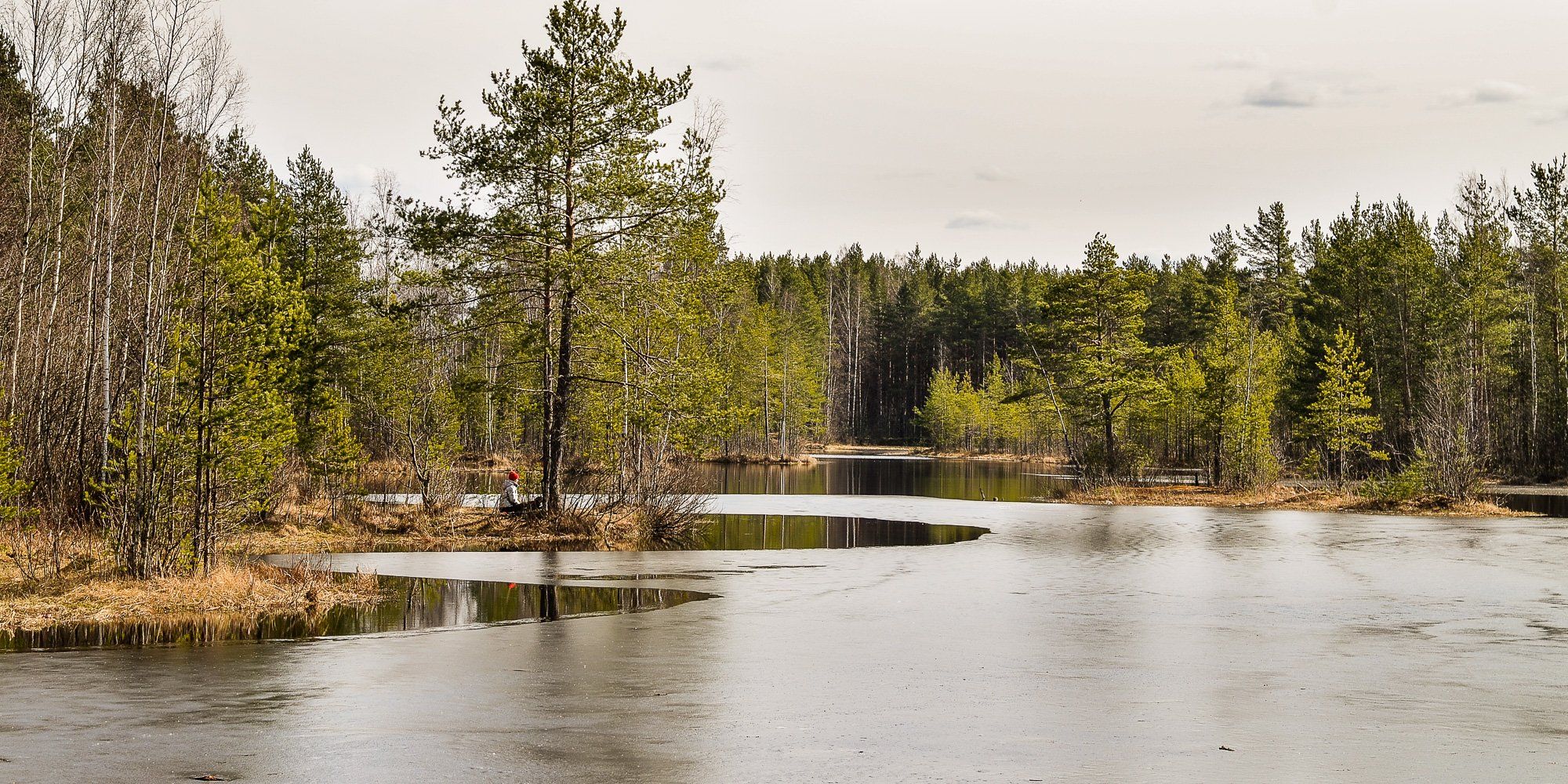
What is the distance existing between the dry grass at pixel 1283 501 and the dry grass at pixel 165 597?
103ft

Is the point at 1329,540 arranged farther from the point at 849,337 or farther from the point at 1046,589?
the point at 849,337

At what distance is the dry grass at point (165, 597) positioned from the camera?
1468cm

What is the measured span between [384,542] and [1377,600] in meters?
19.5

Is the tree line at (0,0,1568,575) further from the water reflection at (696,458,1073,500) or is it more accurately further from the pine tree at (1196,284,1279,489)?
the water reflection at (696,458,1073,500)

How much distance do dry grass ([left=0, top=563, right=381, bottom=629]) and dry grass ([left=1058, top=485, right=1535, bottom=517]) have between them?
31.5 metres

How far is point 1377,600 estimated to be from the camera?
56.8 ft

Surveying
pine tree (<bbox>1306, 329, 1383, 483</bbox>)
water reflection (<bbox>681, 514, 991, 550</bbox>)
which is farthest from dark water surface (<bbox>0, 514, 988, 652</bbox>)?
pine tree (<bbox>1306, 329, 1383, 483</bbox>)

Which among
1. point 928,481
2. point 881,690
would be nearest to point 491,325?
point 881,690

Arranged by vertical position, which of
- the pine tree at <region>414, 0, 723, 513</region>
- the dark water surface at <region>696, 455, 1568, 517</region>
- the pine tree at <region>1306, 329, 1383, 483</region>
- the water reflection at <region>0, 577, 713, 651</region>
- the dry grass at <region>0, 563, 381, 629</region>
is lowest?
the water reflection at <region>0, 577, 713, 651</region>

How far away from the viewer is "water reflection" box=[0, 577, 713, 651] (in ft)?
44.4

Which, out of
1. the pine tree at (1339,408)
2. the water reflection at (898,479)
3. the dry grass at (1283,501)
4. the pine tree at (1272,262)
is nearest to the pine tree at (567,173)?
the water reflection at (898,479)

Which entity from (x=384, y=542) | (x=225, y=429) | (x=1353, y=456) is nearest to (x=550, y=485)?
(x=384, y=542)

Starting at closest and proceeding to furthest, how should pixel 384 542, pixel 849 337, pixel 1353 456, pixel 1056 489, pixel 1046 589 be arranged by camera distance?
1. pixel 1046 589
2. pixel 384 542
3. pixel 1056 489
4. pixel 1353 456
5. pixel 849 337

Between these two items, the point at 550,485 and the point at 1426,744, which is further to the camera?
the point at 550,485
